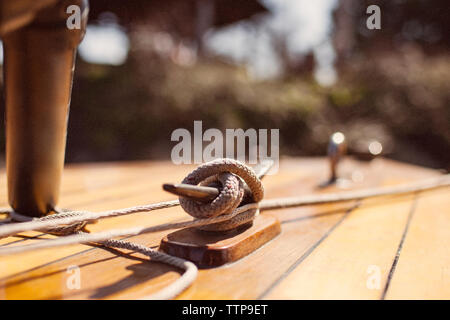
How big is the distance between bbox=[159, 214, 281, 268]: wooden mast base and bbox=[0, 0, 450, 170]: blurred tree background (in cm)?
419

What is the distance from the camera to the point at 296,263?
1.94 feet

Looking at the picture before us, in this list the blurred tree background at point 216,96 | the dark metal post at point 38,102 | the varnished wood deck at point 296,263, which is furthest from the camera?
the blurred tree background at point 216,96

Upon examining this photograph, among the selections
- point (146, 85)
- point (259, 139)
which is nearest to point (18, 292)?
point (146, 85)

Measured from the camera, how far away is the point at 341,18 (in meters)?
10.4

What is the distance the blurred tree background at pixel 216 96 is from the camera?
485 cm

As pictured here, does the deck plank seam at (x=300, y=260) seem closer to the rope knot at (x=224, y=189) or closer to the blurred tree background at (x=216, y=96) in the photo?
the rope knot at (x=224, y=189)

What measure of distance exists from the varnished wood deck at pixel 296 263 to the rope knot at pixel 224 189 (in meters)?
0.06

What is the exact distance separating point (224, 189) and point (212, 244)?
79 millimetres

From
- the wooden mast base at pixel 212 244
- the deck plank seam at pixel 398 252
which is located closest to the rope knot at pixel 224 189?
the wooden mast base at pixel 212 244

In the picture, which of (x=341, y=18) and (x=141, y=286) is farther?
(x=341, y=18)

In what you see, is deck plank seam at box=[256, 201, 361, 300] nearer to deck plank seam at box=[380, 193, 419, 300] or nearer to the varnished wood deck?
the varnished wood deck

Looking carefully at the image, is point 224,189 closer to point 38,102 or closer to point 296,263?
point 296,263

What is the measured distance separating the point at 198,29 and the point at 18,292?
262 inches

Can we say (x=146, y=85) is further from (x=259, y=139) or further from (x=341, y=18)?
(x=341, y=18)
